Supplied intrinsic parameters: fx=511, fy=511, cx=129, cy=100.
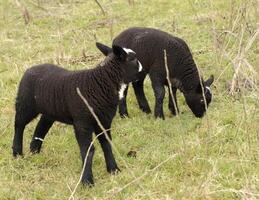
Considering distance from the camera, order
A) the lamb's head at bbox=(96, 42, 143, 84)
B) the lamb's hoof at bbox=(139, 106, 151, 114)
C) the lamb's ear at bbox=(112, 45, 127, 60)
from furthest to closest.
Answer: the lamb's hoof at bbox=(139, 106, 151, 114)
the lamb's head at bbox=(96, 42, 143, 84)
the lamb's ear at bbox=(112, 45, 127, 60)

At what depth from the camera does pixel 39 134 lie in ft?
21.5

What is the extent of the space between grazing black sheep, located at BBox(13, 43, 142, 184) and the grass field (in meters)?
0.49

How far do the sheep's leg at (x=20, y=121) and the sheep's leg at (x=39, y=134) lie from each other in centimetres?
16

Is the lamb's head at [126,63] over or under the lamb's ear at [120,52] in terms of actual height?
under

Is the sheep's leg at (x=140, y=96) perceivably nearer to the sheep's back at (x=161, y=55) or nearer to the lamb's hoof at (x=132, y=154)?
the sheep's back at (x=161, y=55)

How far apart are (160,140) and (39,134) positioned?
1562 mm

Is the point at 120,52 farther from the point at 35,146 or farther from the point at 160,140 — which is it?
the point at 35,146

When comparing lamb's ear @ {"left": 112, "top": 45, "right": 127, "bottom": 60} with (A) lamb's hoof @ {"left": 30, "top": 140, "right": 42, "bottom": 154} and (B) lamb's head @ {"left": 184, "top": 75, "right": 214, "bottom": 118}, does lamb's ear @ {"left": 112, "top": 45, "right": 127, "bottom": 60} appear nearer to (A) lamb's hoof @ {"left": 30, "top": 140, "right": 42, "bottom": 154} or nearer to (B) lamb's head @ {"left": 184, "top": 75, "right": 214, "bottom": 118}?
(A) lamb's hoof @ {"left": 30, "top": 140, "right": 42, "bottom": 154}

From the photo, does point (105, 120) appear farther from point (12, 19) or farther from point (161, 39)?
point (12, 19)

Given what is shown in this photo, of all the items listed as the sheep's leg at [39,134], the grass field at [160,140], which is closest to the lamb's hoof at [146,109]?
the grass field at [160,140]

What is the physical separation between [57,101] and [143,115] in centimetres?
223

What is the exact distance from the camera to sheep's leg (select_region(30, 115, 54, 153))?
21.3 ft

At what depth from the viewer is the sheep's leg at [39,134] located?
21.3 ft

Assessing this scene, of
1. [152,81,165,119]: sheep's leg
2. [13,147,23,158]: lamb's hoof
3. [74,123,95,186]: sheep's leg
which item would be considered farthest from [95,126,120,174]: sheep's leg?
[152,81,165,119]: sheep's leg
